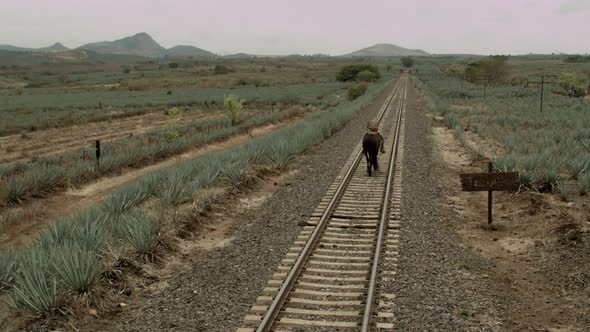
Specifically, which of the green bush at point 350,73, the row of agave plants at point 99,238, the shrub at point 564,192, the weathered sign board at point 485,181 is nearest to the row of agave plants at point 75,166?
the row of agave plants at point 99,238

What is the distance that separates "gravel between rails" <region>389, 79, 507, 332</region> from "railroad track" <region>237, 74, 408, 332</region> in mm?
217

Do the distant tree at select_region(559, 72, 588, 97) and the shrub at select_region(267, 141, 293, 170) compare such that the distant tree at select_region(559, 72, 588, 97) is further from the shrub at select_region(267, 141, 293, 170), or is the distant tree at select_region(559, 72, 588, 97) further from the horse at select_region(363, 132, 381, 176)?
the horse at select_region(363, 132, 381, 176)

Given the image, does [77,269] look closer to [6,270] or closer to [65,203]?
[6,270]

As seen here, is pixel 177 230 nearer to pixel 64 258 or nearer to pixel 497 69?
pixel 64 258

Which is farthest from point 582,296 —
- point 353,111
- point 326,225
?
point 353,111

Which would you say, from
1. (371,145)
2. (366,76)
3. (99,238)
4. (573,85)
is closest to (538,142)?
(371,145)

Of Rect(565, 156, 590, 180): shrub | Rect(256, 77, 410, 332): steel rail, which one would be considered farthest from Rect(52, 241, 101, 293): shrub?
Rect(565, 156, 590, 180): shrub

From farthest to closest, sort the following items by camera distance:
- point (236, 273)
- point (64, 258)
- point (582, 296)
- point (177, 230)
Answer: point (177, 230), point (236, 273), point (582, 296), point (64, 258)

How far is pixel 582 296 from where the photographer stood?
730cm

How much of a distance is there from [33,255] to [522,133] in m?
22.8

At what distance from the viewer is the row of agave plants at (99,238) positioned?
6439 millimetres

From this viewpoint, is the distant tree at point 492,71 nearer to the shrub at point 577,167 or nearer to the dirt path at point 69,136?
the dirt path at point 69,136

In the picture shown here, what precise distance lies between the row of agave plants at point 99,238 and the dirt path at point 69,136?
1438 centimetres

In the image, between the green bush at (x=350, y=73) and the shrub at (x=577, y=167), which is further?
the green bush at (x=350, y=73)
